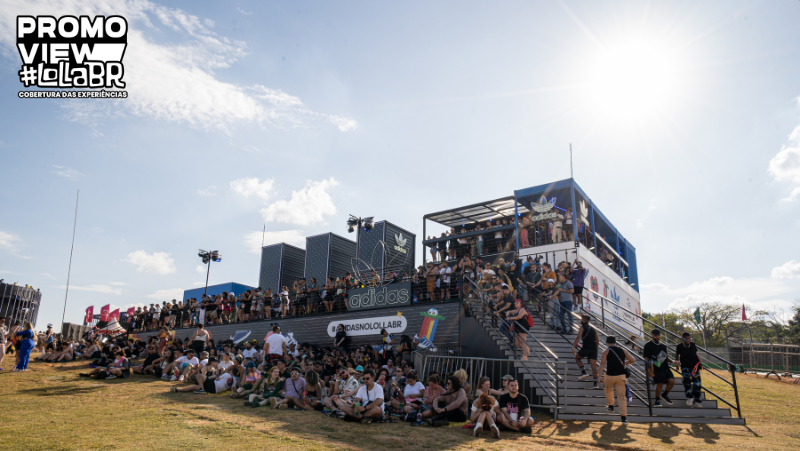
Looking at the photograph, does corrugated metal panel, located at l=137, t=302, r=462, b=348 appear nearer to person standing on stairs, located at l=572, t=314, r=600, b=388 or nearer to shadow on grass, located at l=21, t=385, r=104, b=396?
person standing on stairs, located at l=572, t=314, r=600, b=388

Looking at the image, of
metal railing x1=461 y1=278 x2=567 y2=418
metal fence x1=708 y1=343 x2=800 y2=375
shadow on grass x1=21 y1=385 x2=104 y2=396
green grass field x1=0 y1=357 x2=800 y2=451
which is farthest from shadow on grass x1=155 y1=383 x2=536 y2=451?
metal fence x1=708 y1=343 x2=800 y2=375

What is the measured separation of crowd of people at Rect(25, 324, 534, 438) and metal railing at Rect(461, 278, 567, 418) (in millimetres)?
820

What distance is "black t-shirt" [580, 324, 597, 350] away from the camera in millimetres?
9883

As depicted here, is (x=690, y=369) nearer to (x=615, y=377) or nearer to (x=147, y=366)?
(x=615, y=377)

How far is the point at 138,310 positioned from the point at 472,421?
25687 mm

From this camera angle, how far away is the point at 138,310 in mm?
27109

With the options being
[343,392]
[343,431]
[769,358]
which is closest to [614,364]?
[343,431]

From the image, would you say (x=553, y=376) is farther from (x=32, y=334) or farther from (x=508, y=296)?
(x=32, y=334)

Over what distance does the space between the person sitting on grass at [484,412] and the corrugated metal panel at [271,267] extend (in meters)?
26.8

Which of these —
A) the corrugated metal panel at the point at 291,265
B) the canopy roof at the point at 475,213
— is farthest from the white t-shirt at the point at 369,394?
the corrugated metal panel at the point at 291,265

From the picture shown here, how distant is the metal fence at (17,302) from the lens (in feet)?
96.8

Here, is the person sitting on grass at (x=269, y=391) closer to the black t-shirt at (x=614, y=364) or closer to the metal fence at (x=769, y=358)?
the black t-shirt at (x=614, y=364)

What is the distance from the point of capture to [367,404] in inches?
345

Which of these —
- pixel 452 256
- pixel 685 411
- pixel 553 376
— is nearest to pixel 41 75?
pixel 553 376
